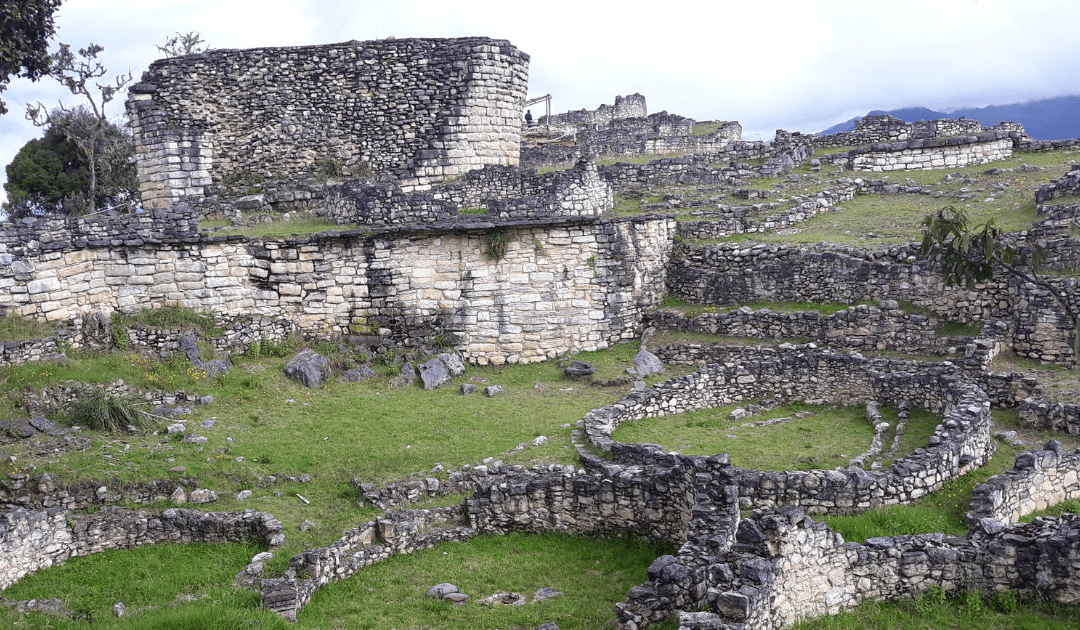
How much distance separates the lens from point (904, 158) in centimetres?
2503

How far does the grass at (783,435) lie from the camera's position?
12703 mm

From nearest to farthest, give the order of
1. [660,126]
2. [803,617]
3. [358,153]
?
[803,617] → [358,153] → [660,126]

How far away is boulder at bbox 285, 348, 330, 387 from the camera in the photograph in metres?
16.3

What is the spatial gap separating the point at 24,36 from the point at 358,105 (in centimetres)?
843

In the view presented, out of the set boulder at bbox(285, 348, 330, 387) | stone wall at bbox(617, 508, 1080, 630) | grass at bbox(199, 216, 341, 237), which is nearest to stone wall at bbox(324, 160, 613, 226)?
grass at bbox(199, 216, 341, 237)

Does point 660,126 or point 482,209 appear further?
point 660,126

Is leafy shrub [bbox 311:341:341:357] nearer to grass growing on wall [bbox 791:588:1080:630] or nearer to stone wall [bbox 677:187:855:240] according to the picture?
stone wall [bbox 677:187:855:240]

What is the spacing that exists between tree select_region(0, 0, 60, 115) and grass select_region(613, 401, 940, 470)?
18.3 meters

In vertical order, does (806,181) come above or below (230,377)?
above

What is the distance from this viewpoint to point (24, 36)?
71.2 ft

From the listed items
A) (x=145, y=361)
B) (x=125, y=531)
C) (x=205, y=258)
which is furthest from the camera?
(x=205, y=258)

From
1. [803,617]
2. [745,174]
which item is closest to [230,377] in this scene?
[803,617]

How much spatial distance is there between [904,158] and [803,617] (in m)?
19.7

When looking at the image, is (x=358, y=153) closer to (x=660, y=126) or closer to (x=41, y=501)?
(x=41, y=501)
